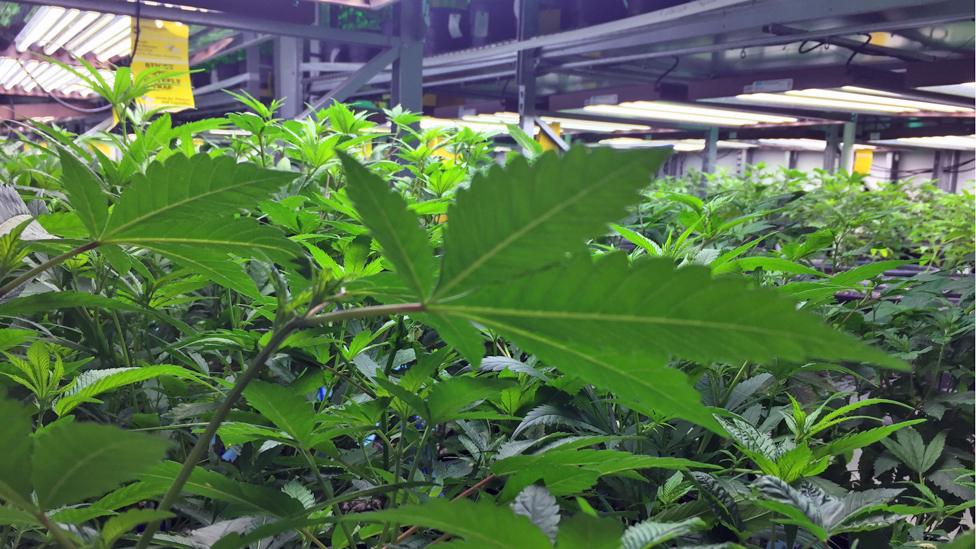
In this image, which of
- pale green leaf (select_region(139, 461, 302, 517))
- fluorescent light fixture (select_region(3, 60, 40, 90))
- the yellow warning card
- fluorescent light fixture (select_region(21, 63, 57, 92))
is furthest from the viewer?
fluorescent light fixture (select_region(3, 60, 40, 90))

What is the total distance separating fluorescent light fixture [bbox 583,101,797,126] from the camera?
14.2 ft

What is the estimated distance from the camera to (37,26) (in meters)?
3.38

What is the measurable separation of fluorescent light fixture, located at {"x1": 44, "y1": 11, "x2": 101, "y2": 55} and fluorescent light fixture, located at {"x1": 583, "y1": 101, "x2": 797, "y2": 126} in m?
2.73

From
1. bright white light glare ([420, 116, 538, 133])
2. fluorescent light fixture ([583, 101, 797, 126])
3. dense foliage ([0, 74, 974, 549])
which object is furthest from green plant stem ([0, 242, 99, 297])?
fluorescent light fixture ([583, 101, 797, 126])

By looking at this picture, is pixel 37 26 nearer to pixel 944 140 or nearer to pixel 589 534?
pixel 589 534

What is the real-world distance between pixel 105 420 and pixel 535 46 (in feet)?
10.7

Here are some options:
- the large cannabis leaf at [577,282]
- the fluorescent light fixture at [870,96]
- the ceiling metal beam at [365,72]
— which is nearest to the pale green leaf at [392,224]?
the large cannabis leaf at [577,282]

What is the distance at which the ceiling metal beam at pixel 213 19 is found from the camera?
7.13ft

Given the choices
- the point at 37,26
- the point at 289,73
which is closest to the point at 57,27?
the point at 37,26

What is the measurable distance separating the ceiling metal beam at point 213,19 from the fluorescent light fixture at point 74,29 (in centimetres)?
80

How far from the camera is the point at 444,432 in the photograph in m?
0.63

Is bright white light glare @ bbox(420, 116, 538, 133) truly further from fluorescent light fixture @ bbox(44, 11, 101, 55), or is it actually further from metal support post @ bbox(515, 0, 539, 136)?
fluorescent light fixture @ bbox(44, 11, 101, 55)

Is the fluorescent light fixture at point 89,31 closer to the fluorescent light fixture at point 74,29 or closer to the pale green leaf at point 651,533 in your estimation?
the fluorescent light fixture at point 74,29

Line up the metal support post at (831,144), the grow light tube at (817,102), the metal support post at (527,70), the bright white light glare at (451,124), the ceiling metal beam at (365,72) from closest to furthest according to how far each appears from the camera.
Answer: the bright white light glare at (451,124) → the ceiling metal beam at (365,72) → the metal support post at (527,70) → the grow light tube at (817,102) → the metal support post at (831,144)
